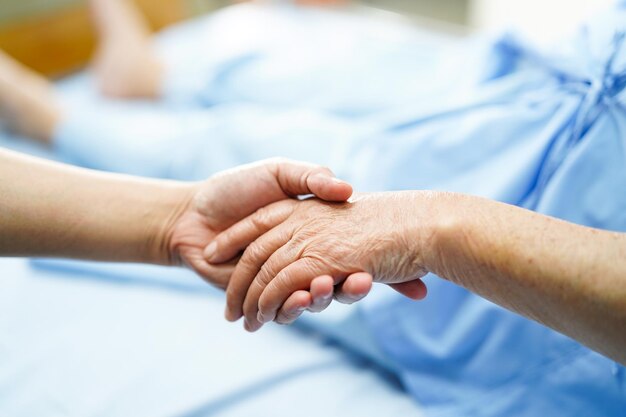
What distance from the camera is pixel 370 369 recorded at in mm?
912

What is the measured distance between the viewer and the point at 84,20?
2064mm

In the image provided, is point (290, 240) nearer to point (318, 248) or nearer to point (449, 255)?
point (318, 248)

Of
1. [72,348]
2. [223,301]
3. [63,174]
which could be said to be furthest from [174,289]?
[63,174]

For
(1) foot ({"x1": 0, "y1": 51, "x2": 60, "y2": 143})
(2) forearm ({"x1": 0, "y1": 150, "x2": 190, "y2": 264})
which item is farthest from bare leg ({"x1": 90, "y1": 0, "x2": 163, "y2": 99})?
(2) forearm ({"x1": 0, "y1": 150, "x2": 190, "y2": 264})

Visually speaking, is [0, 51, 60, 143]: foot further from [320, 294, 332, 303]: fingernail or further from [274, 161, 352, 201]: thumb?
[320, 294, 332, 303]: fingernail

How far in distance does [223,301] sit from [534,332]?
55 centimetres

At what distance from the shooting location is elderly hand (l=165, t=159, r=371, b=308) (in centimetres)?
81

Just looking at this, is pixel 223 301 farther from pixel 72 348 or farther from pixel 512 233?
pixel 512 233

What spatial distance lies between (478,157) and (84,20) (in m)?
1.72

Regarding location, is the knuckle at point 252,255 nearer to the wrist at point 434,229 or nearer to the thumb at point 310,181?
the thumb at point 310,181

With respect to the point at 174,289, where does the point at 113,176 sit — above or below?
above

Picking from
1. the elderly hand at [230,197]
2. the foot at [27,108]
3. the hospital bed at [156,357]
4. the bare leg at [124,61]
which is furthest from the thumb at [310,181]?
the bare leg at [124,61]

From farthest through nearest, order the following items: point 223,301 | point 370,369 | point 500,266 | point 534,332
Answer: point 223,301, point 370,369, point 534,332, point 500,266

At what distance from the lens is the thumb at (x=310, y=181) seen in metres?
0.79
